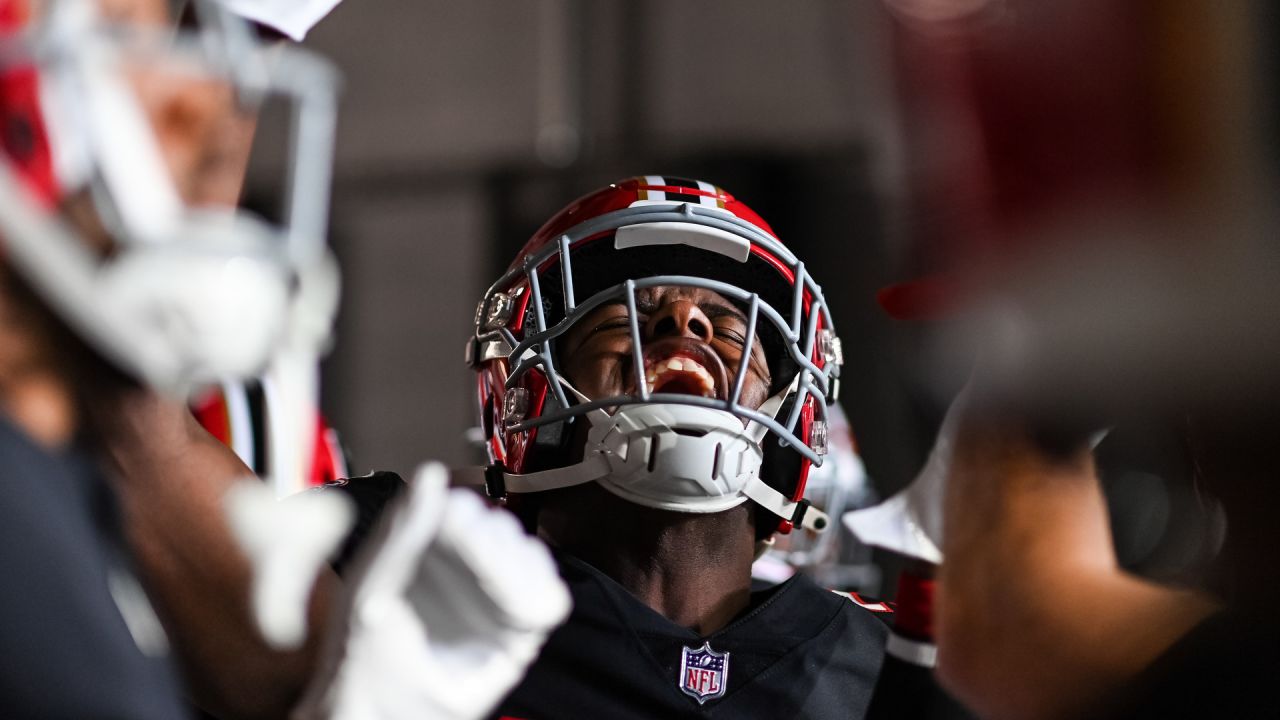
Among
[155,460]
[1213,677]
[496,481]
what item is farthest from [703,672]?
[155,460]

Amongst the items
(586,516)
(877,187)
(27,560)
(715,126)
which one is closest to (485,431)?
(586,516)

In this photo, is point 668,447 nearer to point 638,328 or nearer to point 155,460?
point 638,328

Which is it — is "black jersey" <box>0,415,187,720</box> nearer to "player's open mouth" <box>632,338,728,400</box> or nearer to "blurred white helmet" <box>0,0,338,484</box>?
"blurred white helmet" <box>0,0,338,484</box>

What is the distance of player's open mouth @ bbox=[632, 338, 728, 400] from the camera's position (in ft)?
5.28

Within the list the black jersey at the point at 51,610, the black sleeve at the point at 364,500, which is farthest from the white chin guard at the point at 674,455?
the black jersey at the point at 51,610

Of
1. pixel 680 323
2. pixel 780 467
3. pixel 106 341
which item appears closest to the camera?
pixel 106 341

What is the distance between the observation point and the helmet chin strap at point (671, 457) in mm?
1554

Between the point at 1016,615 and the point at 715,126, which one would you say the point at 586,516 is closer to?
the point at 1016,615

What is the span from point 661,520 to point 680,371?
179mm

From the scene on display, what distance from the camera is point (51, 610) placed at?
86 centimetres

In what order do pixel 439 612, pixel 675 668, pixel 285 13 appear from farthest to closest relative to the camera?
1. pixel 675 668
2. pixel 285 13
3. pixel 439 612

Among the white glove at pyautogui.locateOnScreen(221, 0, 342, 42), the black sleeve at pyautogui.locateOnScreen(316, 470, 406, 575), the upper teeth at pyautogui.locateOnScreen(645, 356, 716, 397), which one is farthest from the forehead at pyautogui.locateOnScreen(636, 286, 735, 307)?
the white glove at pyautogui.locateOnScreen(221, 0, 342, 42)

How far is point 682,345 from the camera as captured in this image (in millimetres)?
1631

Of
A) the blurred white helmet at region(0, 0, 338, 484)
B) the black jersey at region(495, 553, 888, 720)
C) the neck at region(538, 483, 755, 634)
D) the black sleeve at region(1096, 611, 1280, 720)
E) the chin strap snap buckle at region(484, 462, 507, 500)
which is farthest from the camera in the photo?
the chin strap snap buckle at region(484, 462, 507, 500)
